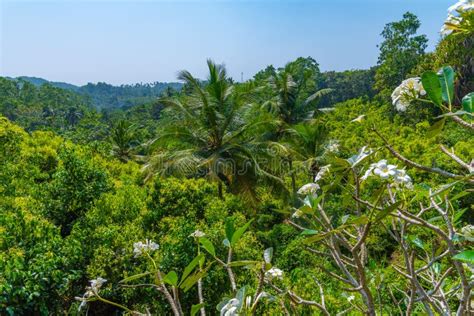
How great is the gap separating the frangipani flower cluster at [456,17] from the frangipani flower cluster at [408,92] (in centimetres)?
18

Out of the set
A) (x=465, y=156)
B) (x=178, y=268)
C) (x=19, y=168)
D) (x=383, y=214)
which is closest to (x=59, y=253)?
(x=178, y=268)

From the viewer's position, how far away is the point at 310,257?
6.80m

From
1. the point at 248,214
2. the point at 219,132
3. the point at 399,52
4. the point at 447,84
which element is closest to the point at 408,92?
the point at 447,84

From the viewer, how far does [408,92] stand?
1.27 meters

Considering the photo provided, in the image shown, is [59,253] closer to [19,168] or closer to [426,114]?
[19,168]

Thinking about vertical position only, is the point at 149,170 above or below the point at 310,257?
above

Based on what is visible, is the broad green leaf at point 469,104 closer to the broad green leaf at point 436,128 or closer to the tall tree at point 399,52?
the broad green leaf at point 436,128

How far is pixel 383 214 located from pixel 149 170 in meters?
8.70

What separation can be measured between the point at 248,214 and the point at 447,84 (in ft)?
29.2

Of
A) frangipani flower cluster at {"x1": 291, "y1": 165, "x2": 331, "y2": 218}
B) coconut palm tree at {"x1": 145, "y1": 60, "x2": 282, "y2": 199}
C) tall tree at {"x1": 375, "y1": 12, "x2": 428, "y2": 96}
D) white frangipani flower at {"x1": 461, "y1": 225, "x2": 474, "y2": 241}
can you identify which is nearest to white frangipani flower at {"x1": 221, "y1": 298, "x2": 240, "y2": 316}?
frangipani flower cluster at {"x1": 291, "y1": 165, "x2": 331, "y2": 218}

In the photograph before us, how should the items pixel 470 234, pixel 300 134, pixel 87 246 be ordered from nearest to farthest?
pixel 470 234 → pixel 87 246 → pixel 300 134

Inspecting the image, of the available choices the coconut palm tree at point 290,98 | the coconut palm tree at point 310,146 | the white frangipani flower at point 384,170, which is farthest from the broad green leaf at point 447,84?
the coconut palm tree at point 290,98

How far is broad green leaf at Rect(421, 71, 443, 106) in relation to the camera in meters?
1.02

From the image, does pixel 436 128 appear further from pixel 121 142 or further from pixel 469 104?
pixel 121 142
